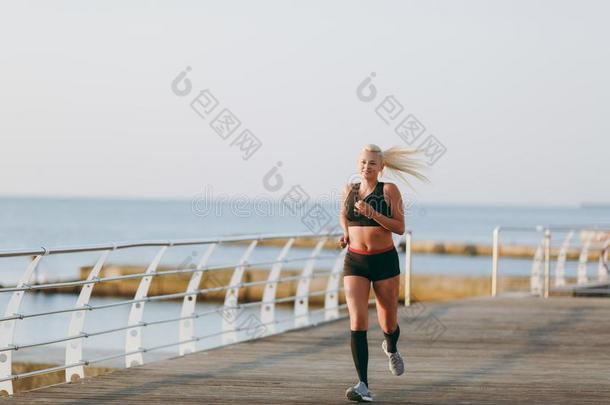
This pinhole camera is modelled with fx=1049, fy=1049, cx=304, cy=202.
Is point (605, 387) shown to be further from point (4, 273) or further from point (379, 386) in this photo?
point (4, 273)

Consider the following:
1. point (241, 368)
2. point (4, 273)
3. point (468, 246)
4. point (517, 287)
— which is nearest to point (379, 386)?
point (241, 368)

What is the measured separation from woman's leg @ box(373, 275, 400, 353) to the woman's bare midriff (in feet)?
0.84

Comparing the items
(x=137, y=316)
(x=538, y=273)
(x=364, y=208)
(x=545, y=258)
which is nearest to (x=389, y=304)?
(x=364, y=208)

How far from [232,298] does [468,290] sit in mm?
26097

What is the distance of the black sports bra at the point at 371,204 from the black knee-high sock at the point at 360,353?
29.1 inches

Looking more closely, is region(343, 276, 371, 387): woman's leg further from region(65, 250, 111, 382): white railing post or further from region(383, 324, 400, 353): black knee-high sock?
region(65, 250, 111, 382): white railing post

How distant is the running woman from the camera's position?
6.82m

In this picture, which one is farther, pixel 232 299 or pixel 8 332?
pixel 232 299

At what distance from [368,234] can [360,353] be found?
0.79 m

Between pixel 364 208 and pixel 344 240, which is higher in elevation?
pixel 364 208

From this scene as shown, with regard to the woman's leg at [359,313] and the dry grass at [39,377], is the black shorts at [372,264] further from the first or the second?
the dry grass at [39,377]

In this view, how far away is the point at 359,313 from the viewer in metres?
6.94

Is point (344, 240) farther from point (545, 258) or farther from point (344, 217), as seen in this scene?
point (545, 258)

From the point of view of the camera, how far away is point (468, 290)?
3562 centimetres
